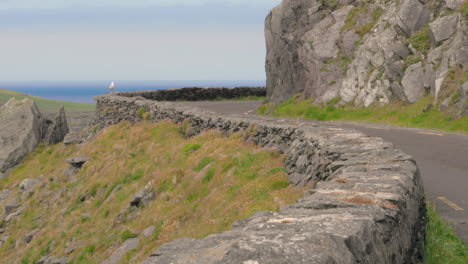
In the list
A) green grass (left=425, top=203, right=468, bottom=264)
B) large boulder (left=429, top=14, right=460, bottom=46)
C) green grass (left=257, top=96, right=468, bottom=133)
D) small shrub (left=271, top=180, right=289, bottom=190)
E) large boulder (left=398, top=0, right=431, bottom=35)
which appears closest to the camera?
green grass (left=425, top=203, right=468, bottom=264)

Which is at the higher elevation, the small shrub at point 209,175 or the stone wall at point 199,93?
the stone wall at point 199,93

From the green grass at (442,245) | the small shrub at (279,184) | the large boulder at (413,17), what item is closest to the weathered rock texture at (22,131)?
the large boulder at (413,17)

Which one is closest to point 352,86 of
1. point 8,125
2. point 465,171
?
point 465,171

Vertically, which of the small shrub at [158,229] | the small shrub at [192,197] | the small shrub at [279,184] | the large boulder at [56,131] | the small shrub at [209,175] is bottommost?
the large boulder at [56,131]

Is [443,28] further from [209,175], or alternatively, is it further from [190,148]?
[209,175]

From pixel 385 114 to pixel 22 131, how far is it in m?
28.4

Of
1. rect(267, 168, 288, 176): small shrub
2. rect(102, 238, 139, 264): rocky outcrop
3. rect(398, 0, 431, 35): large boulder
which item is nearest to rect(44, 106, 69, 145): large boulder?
rect(102, 238, 139, 264): rocky outcrop

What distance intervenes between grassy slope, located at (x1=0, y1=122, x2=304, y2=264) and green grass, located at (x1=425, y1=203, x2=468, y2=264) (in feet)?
8.71

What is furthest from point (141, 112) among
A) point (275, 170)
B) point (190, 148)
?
point (275, 170)

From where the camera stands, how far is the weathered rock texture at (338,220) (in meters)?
4.30

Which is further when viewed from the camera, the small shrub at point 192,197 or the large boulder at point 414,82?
the large boulder at point 414,82

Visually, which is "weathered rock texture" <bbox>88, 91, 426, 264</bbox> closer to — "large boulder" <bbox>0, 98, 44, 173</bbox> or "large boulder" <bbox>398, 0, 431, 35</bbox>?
"large boulder" <bbox>398, 0, 431, 35</bbox>

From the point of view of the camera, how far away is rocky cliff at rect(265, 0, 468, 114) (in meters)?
25.8

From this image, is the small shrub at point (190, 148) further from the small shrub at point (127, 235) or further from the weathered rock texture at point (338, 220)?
the weathered rock texture at point (338, 220)
